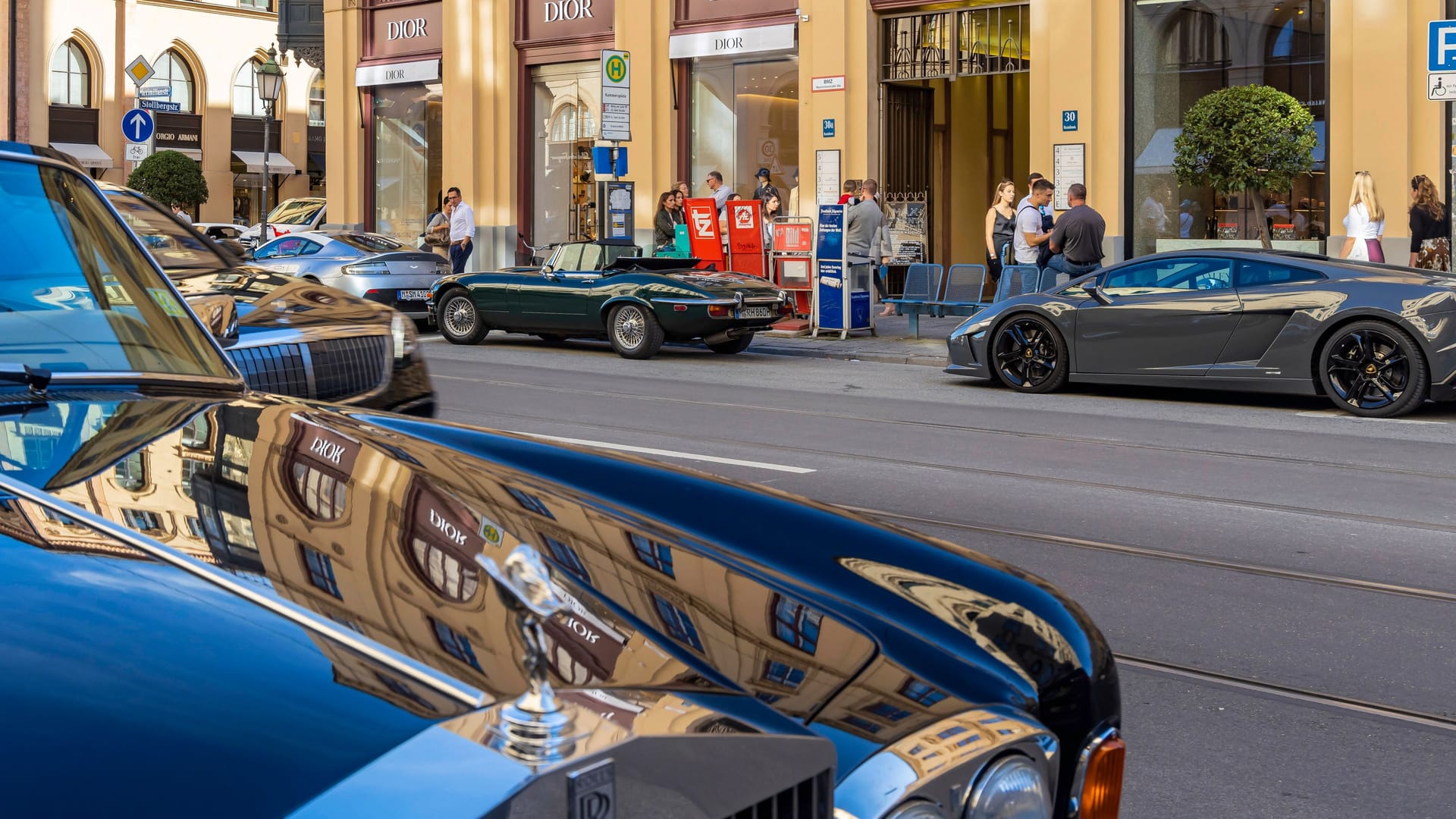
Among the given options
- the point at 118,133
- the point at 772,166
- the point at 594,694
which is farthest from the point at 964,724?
the point at 118,133

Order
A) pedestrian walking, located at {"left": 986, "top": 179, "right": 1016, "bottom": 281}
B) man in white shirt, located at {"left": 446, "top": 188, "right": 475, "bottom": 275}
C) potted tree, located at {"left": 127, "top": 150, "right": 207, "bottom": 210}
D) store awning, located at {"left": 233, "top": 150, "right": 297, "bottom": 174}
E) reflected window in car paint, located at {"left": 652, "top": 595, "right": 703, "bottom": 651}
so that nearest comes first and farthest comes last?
reflected window in car paint, located at {"left": 652, "top": 595, "right": 703, "bottom": 651} → pedestrian walking, located at {"left": 986, "top": 179, "right": 1016, "bottom": 281} → man in white shirt, located at {"left": 446, "top": 188, "right": 475, "bottom": 275} → potted tree, located at {"left": 127, "top": 150, "right": 207, "bottom": 210} → store awning, located at {"left": 233, "top": 150, "right": 297, "bottom": 174}


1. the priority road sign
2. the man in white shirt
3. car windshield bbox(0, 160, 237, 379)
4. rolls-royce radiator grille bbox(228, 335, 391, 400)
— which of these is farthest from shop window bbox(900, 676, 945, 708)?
the priority road sign

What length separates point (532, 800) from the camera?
124cm

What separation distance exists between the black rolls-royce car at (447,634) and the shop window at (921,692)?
11 mm

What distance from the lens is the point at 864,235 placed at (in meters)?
18.9

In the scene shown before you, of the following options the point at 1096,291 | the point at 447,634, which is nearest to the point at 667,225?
the point at 1096,291

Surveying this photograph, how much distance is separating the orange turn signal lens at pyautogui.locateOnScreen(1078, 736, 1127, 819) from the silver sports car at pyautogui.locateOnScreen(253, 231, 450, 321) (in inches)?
650

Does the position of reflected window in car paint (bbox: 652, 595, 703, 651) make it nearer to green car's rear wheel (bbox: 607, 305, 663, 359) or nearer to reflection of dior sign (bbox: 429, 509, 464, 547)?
reflection of dior sign (bbox: 429, 509, 464, 547)

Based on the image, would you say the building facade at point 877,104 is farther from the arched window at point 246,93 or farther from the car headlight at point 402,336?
the arched window at point 246,93

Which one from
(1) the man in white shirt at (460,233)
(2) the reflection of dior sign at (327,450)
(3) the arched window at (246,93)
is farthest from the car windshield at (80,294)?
(3) the arched window at (246,93)

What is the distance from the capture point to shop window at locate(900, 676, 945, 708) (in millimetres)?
1928

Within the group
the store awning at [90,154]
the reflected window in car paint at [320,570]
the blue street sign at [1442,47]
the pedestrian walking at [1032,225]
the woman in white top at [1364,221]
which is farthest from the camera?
the store awning at [90,154]

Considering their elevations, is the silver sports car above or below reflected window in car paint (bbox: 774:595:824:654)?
above

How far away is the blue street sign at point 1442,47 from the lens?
1299cm
